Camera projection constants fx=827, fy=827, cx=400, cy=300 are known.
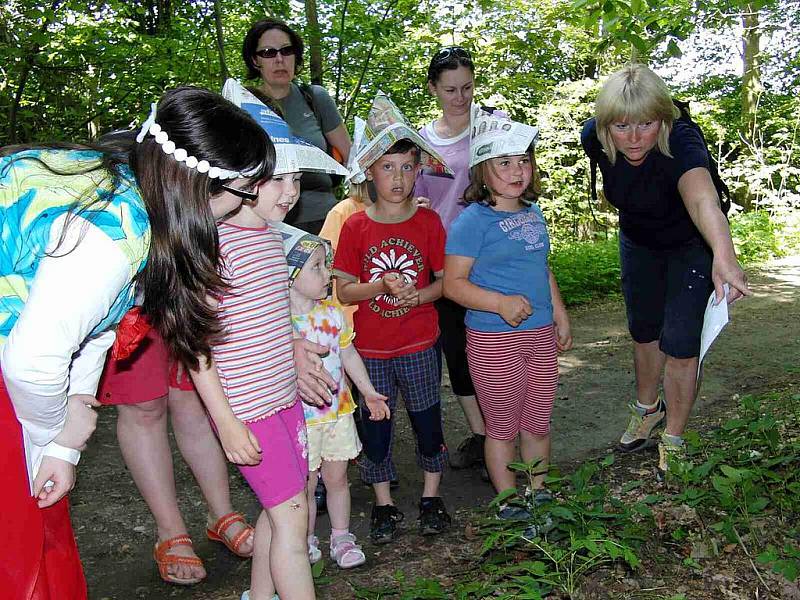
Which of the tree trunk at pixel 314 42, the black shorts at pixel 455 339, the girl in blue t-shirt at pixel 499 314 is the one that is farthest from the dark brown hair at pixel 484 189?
the tree trunk at pixel 314 42

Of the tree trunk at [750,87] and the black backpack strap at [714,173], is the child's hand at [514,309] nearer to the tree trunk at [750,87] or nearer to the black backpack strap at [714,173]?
the black backpack strap at [714,173]

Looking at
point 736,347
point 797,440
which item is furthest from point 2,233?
point 736,347

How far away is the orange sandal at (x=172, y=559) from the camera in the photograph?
346 centimetres

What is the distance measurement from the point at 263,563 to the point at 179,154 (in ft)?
5.10

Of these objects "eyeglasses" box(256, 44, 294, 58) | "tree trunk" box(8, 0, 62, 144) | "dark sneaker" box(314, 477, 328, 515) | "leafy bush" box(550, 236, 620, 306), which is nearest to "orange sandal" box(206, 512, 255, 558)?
"dark sneaker" box(314, 477, 328, 515)

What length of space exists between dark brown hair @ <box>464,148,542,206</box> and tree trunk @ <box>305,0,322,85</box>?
5.27 m

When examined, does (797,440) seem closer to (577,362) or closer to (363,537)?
(363,537)

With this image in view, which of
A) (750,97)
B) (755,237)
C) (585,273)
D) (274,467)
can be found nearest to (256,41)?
(274,467)

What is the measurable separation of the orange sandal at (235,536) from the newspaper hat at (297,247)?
3.79 feet

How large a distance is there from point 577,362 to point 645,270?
99.8 inches

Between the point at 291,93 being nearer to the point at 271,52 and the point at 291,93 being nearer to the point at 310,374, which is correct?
the point at 271,52

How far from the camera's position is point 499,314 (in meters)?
3.73

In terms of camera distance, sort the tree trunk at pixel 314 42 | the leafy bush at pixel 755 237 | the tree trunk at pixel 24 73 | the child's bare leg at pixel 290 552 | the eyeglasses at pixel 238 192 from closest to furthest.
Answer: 1. the eyeglasses at pixel 238 192
2. the child's bare leg at pixel 290 552
3. the tree trunk at pixel 24 73
4. the tree trunk at pixel 314 42
5. the leafy bush at pixel 755 237

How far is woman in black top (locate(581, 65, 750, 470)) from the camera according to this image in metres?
3.96
